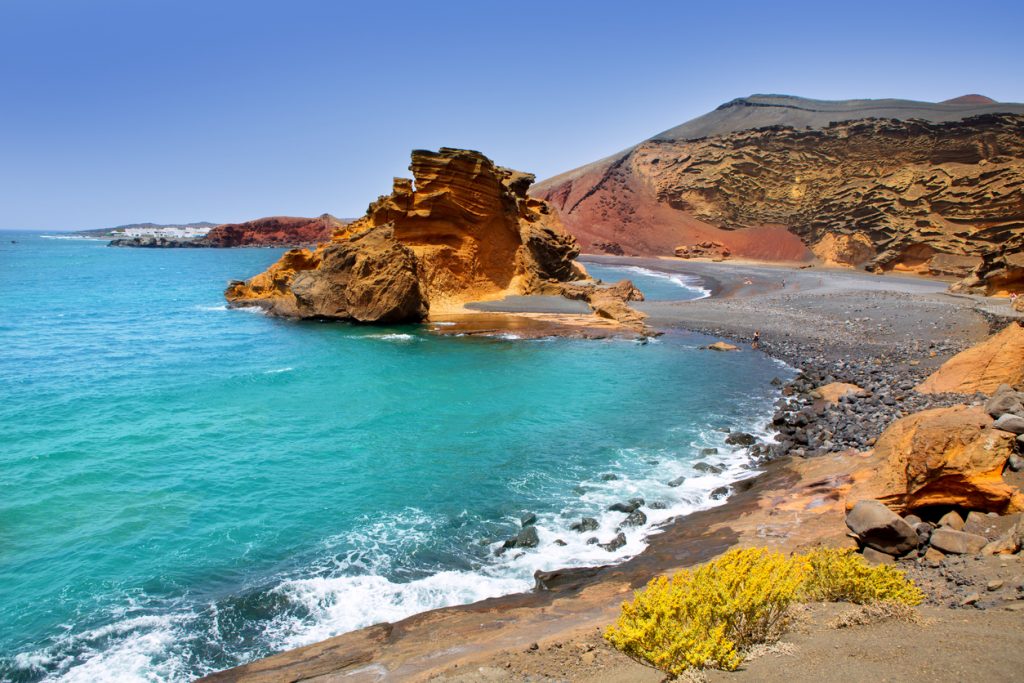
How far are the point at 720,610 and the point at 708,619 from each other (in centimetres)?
14

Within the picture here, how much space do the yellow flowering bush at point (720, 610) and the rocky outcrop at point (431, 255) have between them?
26.3m

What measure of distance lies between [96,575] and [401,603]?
4623mm

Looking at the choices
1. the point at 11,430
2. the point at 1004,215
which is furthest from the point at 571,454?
the point at 1004,215

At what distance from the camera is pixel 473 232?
113 feet

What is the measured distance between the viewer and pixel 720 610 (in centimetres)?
477

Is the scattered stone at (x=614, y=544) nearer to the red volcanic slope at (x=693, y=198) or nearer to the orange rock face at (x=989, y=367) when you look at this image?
the orange rock face at (x=989, y=367)

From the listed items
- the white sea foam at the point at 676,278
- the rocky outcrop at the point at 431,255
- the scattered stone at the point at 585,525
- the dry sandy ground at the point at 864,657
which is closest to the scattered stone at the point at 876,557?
the dry sandy ground at the point at 864,657

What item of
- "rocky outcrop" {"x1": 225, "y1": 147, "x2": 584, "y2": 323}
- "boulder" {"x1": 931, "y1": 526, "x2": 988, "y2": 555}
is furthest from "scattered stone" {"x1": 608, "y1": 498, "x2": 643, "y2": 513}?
"rocky outcrop" {"x1": 225, "y1": 147, "x2": 584, "y2": 323}

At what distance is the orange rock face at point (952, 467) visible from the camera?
7305 millimetres

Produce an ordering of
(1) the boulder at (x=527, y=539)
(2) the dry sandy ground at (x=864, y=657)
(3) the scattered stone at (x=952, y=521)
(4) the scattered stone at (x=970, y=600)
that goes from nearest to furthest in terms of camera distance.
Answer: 1. (2) the dry sandy ground at (x=864, y=657)
2. (4) the scattered stone at (x=970, y=600)
3. (3) the scattered stone at (x=952, y=521)
4. (1) the boulder at (x=527, y=539)

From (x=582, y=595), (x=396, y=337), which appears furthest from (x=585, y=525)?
(x=396, y=337)

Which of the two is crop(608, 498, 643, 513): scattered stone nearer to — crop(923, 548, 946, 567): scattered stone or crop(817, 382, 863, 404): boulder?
crop(923, 548, 946, 567): scattered stone

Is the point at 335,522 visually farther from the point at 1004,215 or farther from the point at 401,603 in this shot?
the point at 1004,215

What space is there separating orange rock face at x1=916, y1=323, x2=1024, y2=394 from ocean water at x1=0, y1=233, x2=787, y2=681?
4.38 metres
